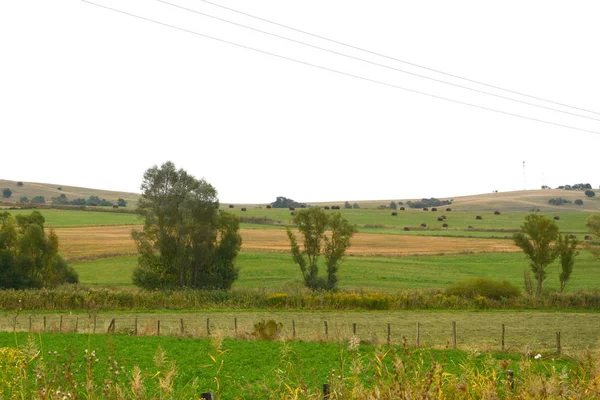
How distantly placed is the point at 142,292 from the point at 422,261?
39.0 metres

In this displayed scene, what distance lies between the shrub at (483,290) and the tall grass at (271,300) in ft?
2.47

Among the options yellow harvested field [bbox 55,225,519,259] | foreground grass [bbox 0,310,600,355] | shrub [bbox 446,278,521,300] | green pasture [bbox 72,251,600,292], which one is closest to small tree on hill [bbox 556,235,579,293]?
green pasture [bbox 72,251,600,292]

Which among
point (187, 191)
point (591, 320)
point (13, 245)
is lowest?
point (591, 320)

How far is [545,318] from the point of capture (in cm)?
4609

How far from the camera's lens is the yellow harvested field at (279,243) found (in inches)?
3253

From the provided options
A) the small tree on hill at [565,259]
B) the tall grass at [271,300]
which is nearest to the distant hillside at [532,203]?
the small tree on hill at [565,259]

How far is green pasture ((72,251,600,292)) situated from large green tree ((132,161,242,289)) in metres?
2.96

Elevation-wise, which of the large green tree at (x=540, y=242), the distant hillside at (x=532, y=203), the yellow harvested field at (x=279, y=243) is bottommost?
the yellow harvested field at (x=279, y=243)

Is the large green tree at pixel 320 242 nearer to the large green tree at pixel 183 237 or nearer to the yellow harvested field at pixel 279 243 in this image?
the large green tree at pixel 183 237

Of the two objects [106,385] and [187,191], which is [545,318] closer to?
[187,191]

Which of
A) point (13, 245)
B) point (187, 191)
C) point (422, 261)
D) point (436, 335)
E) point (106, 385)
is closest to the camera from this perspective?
point (106, 385)

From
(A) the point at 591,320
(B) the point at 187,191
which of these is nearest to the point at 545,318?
(A) the point at 591,320

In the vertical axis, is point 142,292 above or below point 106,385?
below

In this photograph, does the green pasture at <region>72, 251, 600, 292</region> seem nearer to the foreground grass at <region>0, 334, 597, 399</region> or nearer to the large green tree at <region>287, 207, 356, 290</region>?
the large green tree at <region>287, 207, 356, 290</region>
